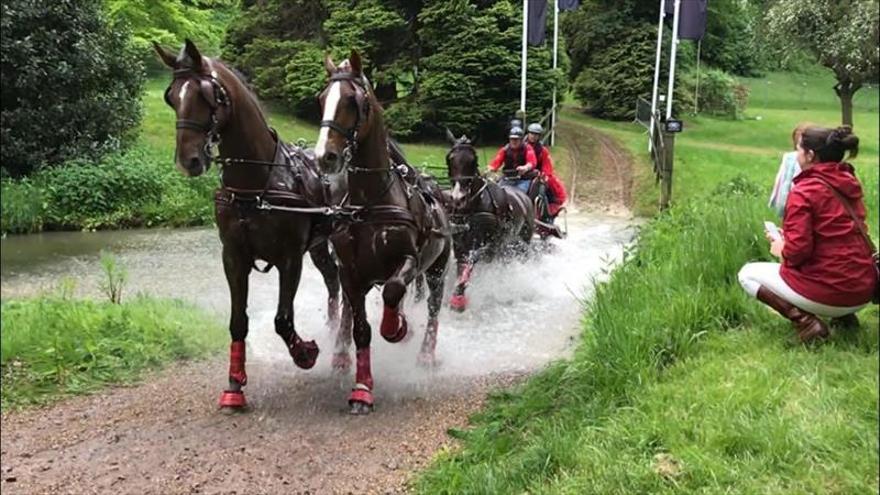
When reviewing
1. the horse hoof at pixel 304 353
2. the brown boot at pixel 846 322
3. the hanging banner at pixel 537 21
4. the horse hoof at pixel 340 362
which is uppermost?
the hanging banner at pixel 537 21

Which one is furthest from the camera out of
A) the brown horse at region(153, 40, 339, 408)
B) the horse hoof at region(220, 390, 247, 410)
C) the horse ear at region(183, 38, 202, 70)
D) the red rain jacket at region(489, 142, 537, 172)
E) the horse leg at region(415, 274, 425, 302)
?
the red rain jacket at region(489, 142, 537, 172)

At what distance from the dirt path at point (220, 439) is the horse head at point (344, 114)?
1.27m

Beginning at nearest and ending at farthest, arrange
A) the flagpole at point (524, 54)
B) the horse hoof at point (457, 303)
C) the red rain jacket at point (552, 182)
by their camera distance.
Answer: the flagpole at point (524, 54) → the red rain jacket at point (552, 182) → the horse hoof at point (457, 303)

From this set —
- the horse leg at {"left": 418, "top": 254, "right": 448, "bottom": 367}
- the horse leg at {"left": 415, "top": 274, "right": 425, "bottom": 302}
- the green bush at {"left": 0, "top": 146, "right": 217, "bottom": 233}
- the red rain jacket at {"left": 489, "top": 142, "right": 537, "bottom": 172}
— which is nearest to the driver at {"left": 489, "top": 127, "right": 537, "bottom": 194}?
the red rain jacket at {"left": 489, "top": 142, "right": 537, "bottom": 172}

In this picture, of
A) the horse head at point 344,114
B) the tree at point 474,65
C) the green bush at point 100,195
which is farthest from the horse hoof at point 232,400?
the green bush at point 100,195

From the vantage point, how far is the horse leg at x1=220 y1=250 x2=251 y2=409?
3.93m

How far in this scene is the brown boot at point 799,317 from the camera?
11.0 feet

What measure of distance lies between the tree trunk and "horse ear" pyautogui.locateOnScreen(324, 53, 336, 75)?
1719 mm

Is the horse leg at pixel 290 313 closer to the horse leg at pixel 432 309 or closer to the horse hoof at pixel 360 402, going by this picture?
the horse hoof at pixel 360 402

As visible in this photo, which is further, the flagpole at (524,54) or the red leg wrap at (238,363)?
the red leg wrap at (238,363)

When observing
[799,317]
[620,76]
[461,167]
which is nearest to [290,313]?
[461,167]

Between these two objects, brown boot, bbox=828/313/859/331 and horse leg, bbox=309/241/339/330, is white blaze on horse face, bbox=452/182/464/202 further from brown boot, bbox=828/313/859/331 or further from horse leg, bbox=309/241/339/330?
brown boot, bbox=828/313/859/331

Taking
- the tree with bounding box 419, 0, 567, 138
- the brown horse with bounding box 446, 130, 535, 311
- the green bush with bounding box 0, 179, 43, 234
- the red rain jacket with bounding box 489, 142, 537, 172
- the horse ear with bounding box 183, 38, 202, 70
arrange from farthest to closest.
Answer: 1. the brown horse with bounding box 446, 130, 535, 311
2. the red rain jacket with bounding box 489, 142, 537, 172
3. the tree with bounding box 419, 0, 567, 138
4. the horse ear with bounding box 183, 38, 202, 70
5. the green bush with bounding box 0, 179, 43, 234

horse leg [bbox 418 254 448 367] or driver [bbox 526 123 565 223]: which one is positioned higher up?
driver [bbox 526 123 565 223]
